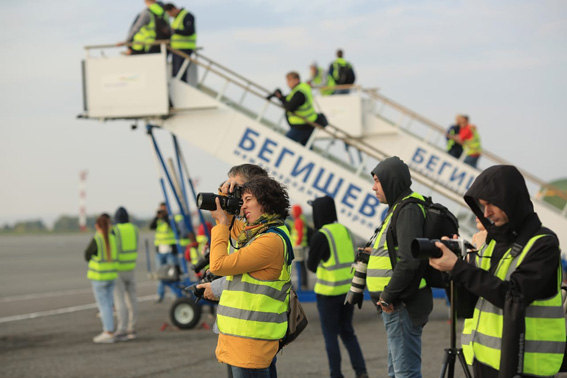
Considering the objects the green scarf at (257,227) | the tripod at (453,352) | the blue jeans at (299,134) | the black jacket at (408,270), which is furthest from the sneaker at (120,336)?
the tripod at (453,352)

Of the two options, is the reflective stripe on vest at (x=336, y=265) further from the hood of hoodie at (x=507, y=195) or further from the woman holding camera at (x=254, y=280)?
the hood of hoodie at (x=507, y=195)

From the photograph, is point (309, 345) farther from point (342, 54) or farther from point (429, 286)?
point (342, 54)

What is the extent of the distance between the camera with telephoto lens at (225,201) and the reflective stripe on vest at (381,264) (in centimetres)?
121

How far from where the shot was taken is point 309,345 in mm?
11117

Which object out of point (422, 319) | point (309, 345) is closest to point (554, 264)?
point (422, 319)

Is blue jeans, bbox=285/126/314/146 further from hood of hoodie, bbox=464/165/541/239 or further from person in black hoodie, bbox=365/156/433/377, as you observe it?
hood of hoodie, bbox=464/165/541/239

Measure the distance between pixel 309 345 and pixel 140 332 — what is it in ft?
9.99

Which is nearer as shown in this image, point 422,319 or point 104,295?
point 422,319

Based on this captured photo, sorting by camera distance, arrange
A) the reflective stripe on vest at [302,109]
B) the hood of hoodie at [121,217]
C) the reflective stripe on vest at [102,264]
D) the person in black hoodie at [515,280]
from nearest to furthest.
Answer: the person in black hoodie at [515,280] → the reflective stripe on vest at [102,264] → the hood of hoodie at [121,217] → the reflective stripe on vest at [302,109]

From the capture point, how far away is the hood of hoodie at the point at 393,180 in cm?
577

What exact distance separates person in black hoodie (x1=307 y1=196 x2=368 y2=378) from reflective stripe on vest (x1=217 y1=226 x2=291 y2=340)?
311 centimetres

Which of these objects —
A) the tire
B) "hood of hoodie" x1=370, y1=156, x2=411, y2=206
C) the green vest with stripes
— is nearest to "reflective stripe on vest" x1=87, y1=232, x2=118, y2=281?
the tire

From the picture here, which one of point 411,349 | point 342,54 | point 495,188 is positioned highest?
point 342,54

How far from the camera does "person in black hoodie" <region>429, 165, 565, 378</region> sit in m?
3.77
